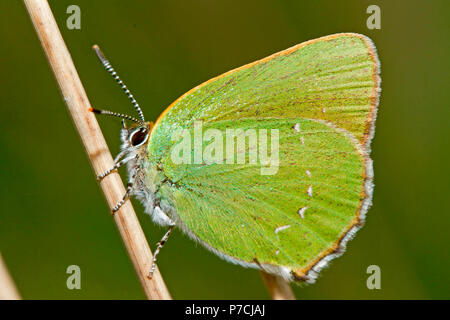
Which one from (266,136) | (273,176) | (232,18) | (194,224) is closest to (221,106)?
(266,136)

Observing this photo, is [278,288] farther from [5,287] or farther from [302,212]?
[5,287]

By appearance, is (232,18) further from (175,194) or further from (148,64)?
(175,194)

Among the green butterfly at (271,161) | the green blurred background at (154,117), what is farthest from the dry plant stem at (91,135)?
the green blurred background at (154,117)

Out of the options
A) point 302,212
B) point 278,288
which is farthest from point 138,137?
point 278,288

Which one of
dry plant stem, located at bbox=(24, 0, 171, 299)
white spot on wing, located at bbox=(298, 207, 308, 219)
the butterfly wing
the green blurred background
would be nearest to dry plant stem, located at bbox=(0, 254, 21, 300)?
dry plant stem, located at bbox=(24, 0, 171, 299)

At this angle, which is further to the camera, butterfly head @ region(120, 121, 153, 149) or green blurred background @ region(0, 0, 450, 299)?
green blurred background @ region(0, 0, 450, 299)

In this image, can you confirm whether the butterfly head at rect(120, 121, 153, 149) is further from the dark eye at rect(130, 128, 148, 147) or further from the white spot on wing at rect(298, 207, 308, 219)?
the white spot on wing at rect(298, 207, 308, 219)

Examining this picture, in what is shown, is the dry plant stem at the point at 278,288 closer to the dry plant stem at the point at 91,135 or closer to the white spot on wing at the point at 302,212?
the white spot on wing at the point at 302,212
